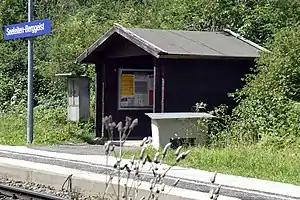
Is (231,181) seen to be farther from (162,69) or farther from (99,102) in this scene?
(99,102)

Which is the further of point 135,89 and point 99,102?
point 99,102

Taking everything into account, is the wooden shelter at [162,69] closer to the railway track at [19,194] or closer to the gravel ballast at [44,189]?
the gravel ballast at [44,189]

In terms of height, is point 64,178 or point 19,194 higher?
point 64,178

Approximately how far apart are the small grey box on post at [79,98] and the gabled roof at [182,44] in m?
0.71

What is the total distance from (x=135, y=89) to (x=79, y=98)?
1.76 meters

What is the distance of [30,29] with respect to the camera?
18.5m

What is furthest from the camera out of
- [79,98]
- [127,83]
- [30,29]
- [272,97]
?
[79,98]

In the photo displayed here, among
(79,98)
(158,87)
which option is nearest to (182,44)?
(158,87)

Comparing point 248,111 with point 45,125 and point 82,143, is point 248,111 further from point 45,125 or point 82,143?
point 45,125

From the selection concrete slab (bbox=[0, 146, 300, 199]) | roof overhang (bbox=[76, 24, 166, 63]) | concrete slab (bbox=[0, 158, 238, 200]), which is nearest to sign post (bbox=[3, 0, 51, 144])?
roof overhang (bbox=[76, 24, 166, 63])

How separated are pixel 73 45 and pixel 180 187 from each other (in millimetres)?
18592

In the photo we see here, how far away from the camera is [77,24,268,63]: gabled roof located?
17828mm

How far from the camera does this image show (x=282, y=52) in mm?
17531

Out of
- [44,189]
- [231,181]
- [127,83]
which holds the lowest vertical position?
[44,189]
